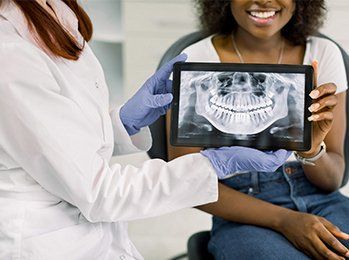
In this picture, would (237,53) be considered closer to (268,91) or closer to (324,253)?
(268,91)

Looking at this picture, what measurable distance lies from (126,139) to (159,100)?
0.61 feet

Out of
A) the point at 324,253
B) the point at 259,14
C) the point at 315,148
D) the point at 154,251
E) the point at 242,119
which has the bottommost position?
the point at 154,251

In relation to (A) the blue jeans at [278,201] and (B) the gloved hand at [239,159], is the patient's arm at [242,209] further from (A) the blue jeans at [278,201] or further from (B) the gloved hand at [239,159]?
(B) the gloved hand at [239,159]

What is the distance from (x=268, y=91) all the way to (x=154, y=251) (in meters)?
1.28

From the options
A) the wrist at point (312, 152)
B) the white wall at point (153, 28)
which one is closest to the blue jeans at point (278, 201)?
the wrist at point (312, 152)

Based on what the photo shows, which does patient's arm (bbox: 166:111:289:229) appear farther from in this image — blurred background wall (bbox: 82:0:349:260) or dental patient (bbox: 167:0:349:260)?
blurred background wall (bbox: 82:0:349:260)

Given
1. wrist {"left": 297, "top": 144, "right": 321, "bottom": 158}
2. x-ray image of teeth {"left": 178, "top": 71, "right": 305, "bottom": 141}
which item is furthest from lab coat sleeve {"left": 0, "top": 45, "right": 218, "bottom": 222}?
wrist {"left": 297, "top": 144, "right": 321, "bottom": 158}

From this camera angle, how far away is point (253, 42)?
65.8 inches

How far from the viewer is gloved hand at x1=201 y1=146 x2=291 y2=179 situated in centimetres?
124

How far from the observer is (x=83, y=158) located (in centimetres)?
114

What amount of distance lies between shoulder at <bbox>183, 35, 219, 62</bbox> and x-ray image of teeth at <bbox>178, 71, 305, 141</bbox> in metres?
0.29

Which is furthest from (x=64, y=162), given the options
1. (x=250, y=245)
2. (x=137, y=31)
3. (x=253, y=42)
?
(x=137, y=31)

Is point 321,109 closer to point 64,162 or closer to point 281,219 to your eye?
point 281,219

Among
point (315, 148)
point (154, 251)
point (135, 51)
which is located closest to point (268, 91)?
point (315, 148)
